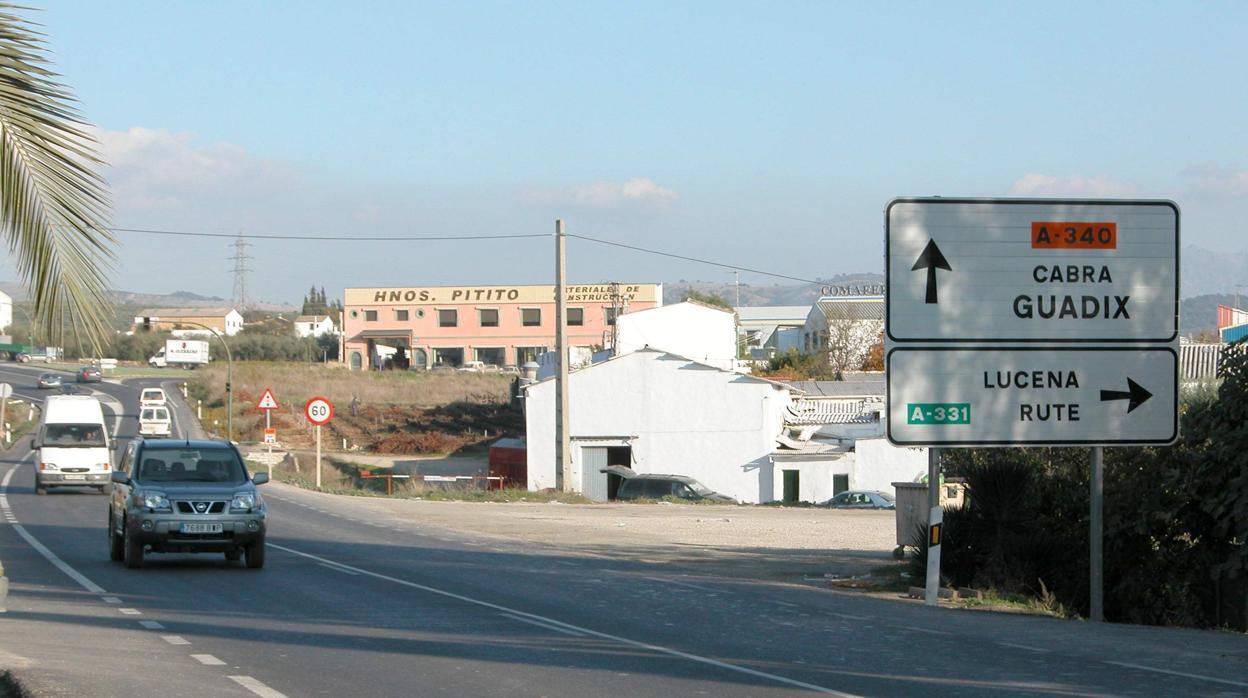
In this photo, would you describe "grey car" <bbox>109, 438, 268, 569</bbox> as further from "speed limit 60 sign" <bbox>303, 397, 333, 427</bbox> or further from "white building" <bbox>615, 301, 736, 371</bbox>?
"white building" <bbox>615, 301, 736, 371</bbox>

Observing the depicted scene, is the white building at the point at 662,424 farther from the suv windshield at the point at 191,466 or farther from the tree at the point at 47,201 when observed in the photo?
the tree at the point at 47,201

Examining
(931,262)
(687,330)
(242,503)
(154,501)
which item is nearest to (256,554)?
(242,503)

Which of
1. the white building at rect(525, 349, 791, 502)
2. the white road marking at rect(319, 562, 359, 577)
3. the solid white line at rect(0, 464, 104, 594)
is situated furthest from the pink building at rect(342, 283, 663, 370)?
the white road marking at rect(319, 562, 359, 577)

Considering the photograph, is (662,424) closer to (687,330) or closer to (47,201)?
(687,330)

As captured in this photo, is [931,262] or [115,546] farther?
[115,546]

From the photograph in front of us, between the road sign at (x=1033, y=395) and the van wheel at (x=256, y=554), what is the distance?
9.21m

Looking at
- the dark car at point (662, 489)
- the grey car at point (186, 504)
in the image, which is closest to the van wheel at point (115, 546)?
the grey car at point (186, 504)

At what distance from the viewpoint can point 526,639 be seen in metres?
12.6

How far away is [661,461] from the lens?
54.3 meters

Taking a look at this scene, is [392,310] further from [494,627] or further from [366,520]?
[494,627]

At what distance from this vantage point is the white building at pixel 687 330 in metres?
76.6

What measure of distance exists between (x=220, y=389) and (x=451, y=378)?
18.3 m

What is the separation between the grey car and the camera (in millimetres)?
18828

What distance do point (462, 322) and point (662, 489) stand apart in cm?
8059
